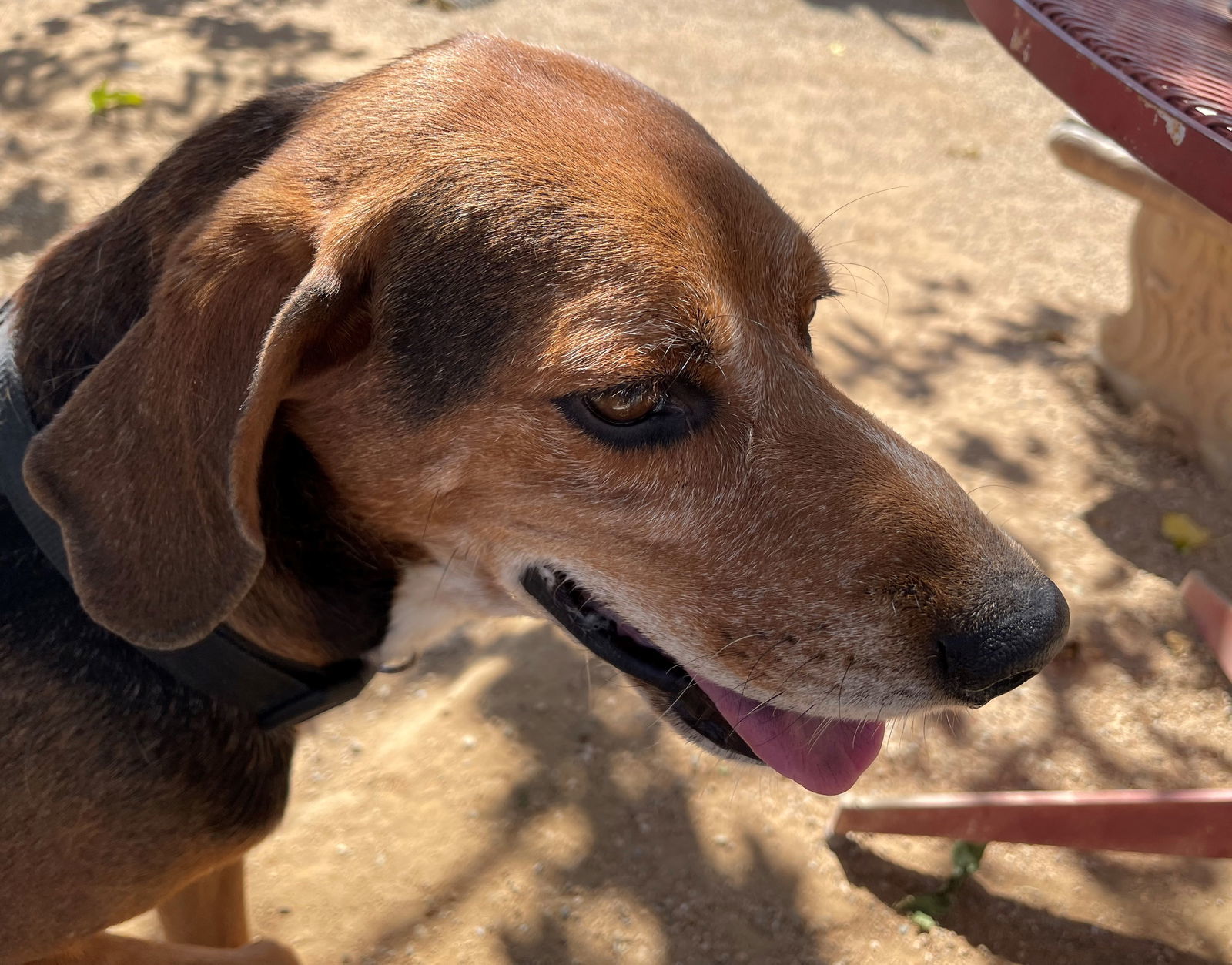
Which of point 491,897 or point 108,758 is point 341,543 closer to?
point 108,758

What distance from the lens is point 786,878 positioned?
137 inches

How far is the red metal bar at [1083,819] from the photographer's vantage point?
3.00 meters

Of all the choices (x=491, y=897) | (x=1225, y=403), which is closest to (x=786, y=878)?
(x=491, y=897)

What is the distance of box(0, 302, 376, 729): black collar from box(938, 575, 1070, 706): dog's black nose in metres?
1.50

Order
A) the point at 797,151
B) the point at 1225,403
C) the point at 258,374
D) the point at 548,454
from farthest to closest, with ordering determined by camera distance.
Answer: the point at 797,151
the point at 1225,403
the point at 548,454
the point at 258,374

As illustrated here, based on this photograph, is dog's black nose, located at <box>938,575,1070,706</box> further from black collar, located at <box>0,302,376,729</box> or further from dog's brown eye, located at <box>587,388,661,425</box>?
black collar, located at <box>0,302,376,729</box>

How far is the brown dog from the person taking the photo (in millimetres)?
2139

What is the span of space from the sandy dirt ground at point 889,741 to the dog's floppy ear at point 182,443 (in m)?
1.72

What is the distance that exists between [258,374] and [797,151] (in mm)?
6763

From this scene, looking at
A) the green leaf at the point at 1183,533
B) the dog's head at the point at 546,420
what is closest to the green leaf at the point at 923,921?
the dog's head at the point at 546,420

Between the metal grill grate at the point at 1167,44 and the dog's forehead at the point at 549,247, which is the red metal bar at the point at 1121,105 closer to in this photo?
the metal grill grate at the point at 1167,44

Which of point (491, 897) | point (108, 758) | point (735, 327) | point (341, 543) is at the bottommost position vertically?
point (491, 897)

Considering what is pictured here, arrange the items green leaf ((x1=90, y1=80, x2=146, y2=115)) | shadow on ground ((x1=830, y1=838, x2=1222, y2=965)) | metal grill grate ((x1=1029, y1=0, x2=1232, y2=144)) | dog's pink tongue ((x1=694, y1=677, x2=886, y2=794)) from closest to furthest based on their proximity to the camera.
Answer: dog's pink tongue ((x1=694, y1=677, x2=886, y2=794)) → metal grill grate ((x1=1029, y1=0, x2=1232, y2=144)) → shadow on ground ((x1=830, y1=838, x2=1222, y2=965)) → green leaf ((x1=90, y1=80, x2=146, y2=115))

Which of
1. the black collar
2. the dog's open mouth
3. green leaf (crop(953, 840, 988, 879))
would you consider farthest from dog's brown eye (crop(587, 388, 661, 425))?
green leaf (crop(953, 840, 988, 879))
